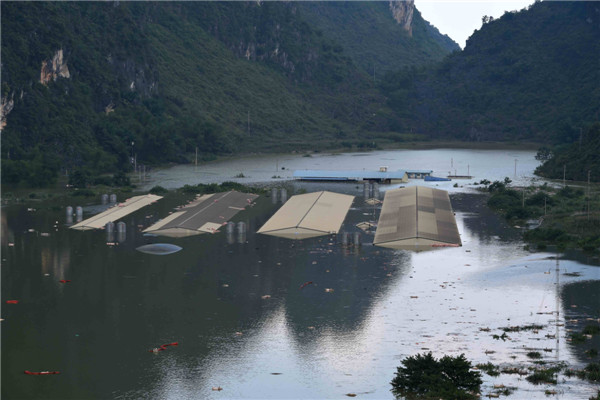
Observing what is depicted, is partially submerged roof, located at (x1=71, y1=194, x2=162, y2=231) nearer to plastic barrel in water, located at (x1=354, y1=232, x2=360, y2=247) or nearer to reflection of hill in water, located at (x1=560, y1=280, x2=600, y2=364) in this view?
plastic barrel in water, located at (x1=354, y1=232, x2=360, y2=247)

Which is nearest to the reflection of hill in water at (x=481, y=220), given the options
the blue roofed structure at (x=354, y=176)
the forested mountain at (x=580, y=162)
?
the blue roofed structure at (x=354, y=176)

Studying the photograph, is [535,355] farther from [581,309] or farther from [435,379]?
[581,309]

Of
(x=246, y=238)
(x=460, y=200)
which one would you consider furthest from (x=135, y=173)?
(x=246, y=238)

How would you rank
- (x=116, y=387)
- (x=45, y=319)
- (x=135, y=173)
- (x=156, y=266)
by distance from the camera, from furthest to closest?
(x=135, y=173)
(x=156, y=266)
(x=45, y=319)
(x=116, y=387)

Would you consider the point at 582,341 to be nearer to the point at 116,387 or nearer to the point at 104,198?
the point at 116,387

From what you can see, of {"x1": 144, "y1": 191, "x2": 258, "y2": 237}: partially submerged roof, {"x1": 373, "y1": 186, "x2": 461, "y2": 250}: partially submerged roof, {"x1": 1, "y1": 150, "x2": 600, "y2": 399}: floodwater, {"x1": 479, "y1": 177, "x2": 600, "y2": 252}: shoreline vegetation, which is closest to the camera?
{"x1": 1, "y1": 150, "x2": 600, "y2": 399}: floodwater

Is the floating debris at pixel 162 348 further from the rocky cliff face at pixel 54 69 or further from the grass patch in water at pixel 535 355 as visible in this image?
the rocky cliff face at pixel 54 69

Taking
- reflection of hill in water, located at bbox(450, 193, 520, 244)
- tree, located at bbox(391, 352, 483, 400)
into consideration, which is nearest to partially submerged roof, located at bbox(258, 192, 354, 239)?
reflection of hill in water, located at bbox(450, 193, 520, 244)
